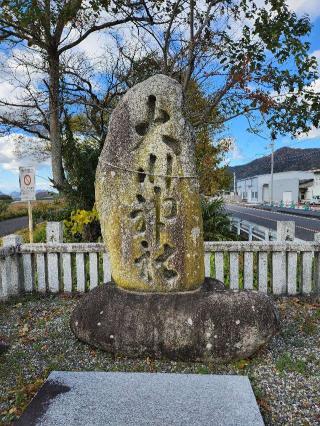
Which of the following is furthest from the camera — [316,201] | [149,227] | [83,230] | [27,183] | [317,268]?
[316,201]

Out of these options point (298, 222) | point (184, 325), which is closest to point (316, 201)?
point (298, 222)

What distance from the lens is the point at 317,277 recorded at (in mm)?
5656

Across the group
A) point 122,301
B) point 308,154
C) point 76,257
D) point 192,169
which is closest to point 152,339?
point 122,301

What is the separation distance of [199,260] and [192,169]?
3.14 ft

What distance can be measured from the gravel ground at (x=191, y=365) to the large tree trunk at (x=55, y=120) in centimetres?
803

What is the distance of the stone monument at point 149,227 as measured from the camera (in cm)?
356

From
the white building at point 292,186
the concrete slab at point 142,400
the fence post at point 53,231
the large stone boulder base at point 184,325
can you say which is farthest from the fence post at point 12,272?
the white building at point 292,186

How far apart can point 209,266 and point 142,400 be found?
338cm

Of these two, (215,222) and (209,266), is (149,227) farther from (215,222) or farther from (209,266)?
(215,222)

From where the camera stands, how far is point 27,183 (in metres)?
7.60

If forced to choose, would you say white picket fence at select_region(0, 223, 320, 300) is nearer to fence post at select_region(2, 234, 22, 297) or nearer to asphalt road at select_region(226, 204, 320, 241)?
fence post at select_region(2, 234, 22, 297)

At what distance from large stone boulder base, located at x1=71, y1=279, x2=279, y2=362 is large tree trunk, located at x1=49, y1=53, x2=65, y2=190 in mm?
8620

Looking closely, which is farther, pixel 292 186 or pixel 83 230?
pixel 292 186

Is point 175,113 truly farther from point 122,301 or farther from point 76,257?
point 76,257
